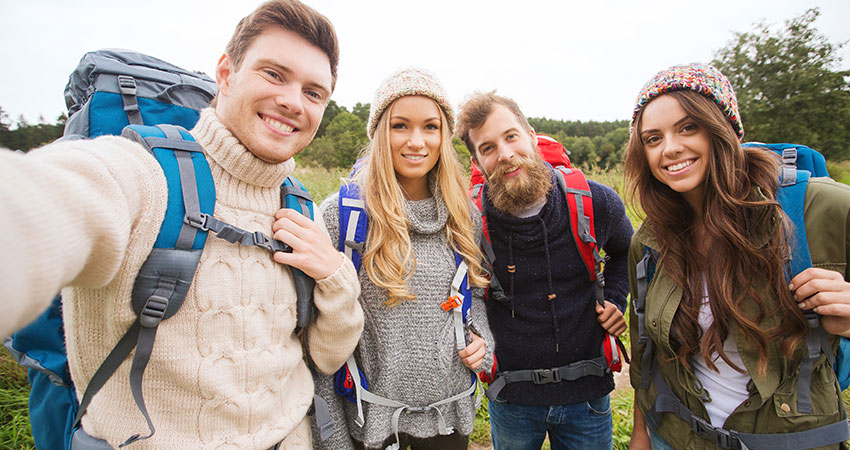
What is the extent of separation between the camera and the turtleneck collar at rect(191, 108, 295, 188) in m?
1.34

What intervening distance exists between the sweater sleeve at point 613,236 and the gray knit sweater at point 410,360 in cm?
107

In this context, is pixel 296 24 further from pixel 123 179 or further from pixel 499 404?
pixel 499 404

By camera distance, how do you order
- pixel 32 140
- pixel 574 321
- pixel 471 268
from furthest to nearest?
1. pixel 32 140
2. pixel 574 321
3. pixel 471 268

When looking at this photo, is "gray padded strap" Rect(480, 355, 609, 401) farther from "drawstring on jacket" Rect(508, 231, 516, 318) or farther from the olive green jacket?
the olive green jacket

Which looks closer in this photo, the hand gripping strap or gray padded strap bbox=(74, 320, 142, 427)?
gray padded strap bbox=(74, 320, 142, 427)

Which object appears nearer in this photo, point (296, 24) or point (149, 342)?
point (149, 342)

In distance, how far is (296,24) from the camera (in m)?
1.42

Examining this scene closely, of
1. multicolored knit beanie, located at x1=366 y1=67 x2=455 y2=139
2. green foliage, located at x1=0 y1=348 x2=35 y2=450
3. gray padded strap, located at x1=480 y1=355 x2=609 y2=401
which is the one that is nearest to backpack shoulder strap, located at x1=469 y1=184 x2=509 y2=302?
gray padded strap, located at x1=480 y1=355 x2=609 y2=401

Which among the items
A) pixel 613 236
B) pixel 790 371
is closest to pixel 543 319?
pixel 613 236

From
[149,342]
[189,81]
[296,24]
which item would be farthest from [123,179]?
[189,81]

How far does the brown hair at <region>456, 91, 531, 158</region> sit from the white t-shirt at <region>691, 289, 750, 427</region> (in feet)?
5.15

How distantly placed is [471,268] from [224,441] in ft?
4.38

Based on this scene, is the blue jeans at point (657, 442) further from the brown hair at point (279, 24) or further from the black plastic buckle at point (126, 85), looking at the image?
the black plastic buckle at point (126, 85)

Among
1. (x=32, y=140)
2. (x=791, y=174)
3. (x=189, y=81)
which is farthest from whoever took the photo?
(x=32, y=140)
